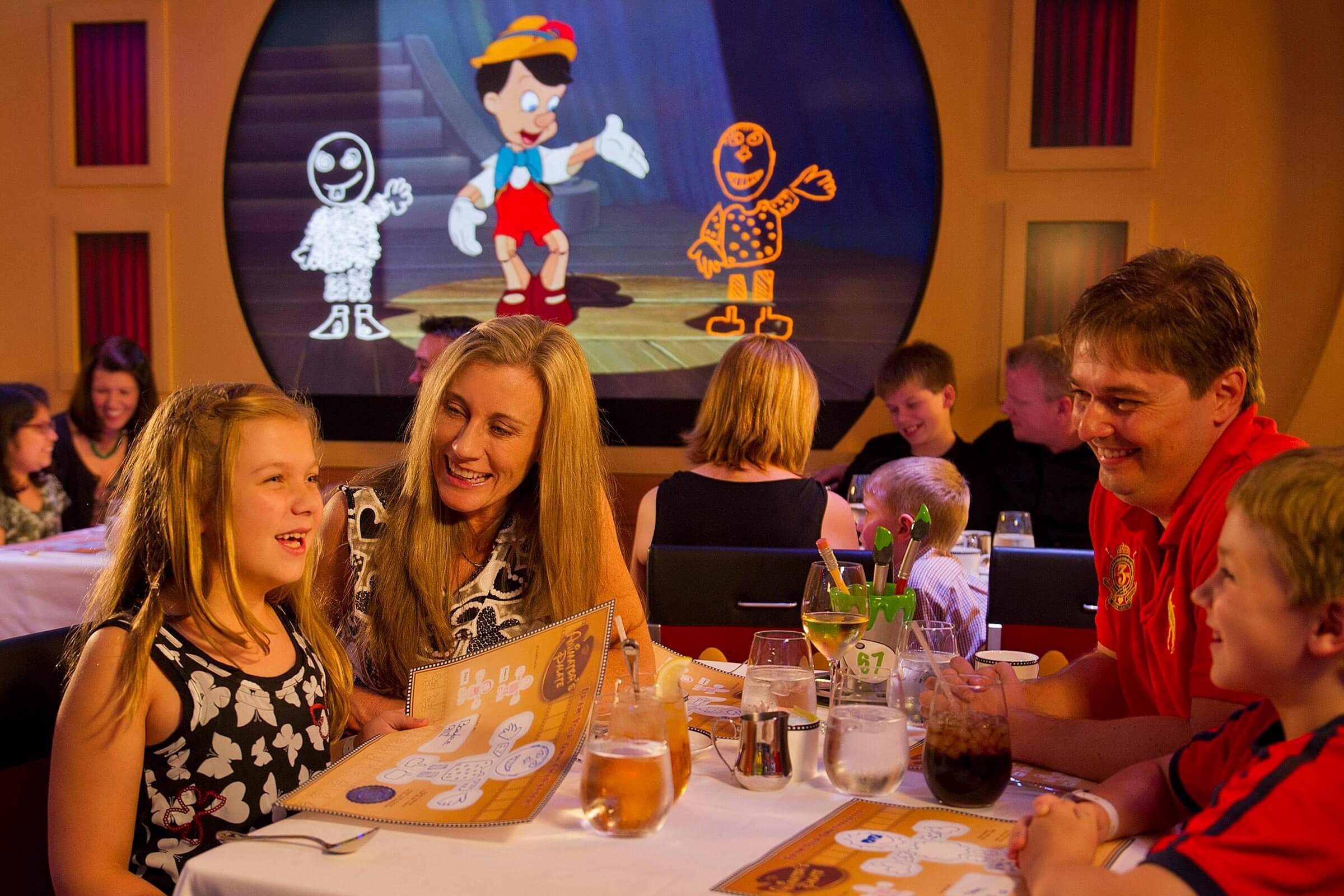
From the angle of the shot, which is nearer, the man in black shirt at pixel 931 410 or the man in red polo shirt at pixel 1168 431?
the man in red polo shirt at pixel 1168 431

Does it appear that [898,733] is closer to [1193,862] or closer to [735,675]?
[1193,862]

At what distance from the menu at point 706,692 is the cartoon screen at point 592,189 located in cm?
307

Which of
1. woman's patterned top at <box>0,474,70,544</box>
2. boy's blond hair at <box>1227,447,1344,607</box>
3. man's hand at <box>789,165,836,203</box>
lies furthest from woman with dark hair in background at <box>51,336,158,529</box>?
boy's blond hair at <box>1227,447,1344,607</box>

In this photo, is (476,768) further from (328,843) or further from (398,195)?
(398,195)

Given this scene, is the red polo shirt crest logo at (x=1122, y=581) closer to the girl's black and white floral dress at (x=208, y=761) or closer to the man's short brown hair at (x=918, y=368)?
the girl's black and white floral dress at (x=208, y=761)

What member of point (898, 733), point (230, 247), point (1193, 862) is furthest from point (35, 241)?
point (1193, 862)

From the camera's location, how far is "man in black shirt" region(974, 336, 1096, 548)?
4258 millimetres

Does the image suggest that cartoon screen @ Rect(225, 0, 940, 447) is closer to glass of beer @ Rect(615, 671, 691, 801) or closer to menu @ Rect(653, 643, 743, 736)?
menu @ Rect(653, 643, 743, 736)

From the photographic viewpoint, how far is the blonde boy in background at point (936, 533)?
2.49 meters

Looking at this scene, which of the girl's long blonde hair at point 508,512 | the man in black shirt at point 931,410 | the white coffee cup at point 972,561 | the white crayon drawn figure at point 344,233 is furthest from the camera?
the white crayon drawn figure at point 344,233

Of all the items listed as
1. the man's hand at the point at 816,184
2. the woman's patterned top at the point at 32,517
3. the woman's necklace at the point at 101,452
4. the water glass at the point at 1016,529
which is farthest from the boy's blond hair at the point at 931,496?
the woman's necklace at the point at 101,452

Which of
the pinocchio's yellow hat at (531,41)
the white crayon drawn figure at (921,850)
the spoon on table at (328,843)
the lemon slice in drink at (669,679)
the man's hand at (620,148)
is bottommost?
the spoon on table at (328,843)

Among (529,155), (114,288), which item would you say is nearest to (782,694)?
(529,155)

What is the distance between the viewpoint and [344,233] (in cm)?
573
